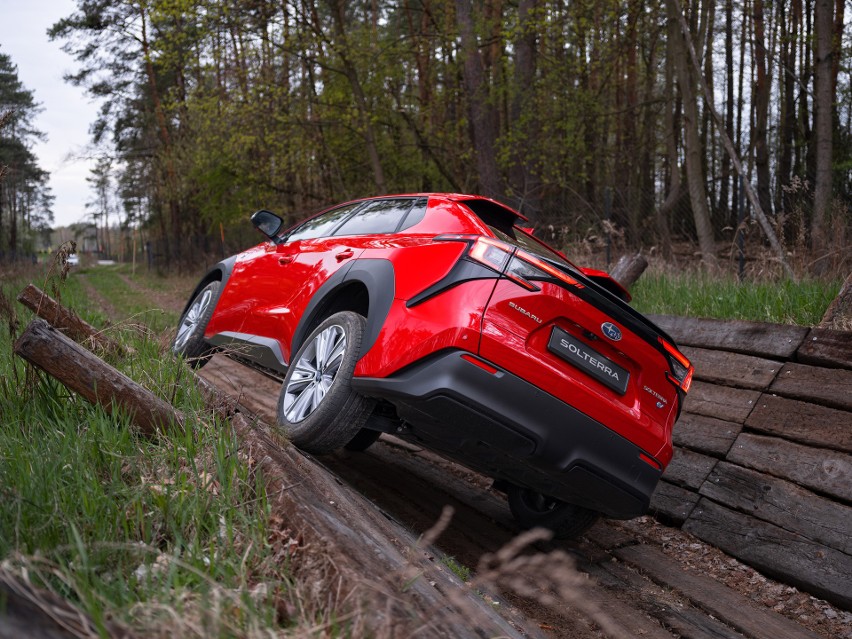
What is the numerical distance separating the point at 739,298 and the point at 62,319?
5202 millimetres

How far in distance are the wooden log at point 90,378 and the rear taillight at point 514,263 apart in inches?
62.0

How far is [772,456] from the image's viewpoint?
471 cm

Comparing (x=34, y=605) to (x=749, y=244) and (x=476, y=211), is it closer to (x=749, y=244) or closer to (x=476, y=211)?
(x=476, y=211)

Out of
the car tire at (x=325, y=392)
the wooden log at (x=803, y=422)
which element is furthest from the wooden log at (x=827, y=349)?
the car tire at (x=325, y=392)

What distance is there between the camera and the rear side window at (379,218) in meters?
4.55

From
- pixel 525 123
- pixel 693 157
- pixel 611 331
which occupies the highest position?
pixel 525 123

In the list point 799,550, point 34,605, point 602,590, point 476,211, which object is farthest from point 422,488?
point 34,605

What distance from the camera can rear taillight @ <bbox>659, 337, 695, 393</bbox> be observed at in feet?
12.6

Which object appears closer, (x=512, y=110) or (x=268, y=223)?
(x=268, y=223)

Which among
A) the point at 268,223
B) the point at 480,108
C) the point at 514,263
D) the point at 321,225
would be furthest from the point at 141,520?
the point at 480,108

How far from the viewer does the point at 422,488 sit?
498 centimetres

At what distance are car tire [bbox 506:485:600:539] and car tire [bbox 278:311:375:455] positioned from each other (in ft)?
3.94

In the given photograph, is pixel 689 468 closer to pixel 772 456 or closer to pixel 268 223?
pixel 772 456

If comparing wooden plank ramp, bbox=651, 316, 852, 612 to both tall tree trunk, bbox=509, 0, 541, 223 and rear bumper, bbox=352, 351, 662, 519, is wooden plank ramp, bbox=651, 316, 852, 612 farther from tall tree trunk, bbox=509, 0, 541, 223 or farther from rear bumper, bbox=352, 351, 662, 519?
tall tree trunk, bbox=509, 0, 541, 223
